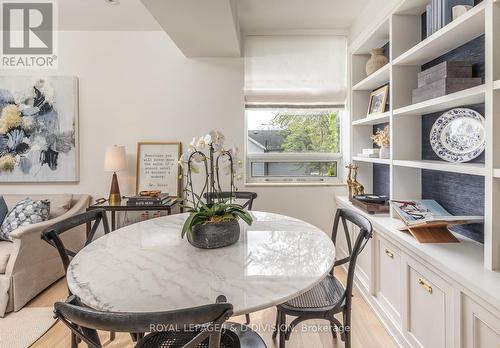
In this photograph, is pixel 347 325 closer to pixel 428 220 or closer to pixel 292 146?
pixel 428 220

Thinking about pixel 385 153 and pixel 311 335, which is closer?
pixel 311 335

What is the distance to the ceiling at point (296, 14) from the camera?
258 cm

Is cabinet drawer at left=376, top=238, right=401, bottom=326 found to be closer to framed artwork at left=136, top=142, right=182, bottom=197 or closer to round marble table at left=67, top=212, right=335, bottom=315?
round marble table at left=67, top=212, right=335, bottom=315

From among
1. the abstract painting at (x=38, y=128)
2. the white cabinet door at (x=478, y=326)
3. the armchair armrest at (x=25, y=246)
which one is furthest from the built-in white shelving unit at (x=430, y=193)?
the abstract painting at (x=38, y=128)

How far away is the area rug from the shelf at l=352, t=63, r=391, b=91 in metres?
3.07

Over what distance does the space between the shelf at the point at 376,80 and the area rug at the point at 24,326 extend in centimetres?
307

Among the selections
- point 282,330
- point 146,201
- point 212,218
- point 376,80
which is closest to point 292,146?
point 376,80

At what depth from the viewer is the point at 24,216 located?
8.48ft

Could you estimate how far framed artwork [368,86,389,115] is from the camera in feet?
7.94

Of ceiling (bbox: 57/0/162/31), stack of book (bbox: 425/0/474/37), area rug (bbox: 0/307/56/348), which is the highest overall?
ceiling (bbox: 57/0/162/31)

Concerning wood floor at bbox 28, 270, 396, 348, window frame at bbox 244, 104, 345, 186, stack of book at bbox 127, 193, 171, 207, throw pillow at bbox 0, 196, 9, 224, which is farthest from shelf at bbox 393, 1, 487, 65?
throw pillow at bbox 0, 196, 9, 224

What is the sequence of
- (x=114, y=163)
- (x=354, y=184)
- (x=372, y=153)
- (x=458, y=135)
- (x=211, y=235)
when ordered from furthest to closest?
(x=114, y=163), (x=354, y=184), (x=372, y=153), (x=458, y=135), (x=211, y=235)

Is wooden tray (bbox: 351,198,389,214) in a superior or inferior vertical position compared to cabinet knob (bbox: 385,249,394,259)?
superior

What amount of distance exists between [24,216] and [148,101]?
1602mm
